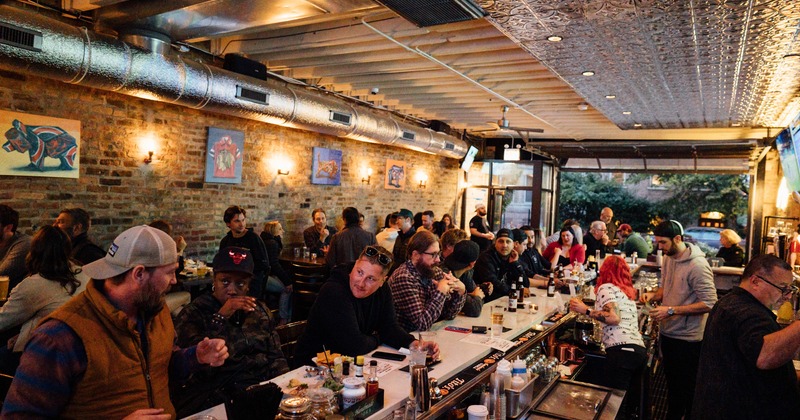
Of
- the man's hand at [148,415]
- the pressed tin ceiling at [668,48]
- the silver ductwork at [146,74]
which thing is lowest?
the man's hand at [148,415]

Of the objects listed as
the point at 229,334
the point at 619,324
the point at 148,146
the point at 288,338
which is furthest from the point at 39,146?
the point at 619,324

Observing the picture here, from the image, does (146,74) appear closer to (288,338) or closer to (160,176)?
(160,176)

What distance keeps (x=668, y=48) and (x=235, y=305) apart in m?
3.95

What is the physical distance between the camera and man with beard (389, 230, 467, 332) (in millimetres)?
3941

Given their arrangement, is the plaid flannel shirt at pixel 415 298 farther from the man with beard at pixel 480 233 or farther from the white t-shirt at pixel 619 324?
the man with beard at pixel 480 233

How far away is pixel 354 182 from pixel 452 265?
5858 mm

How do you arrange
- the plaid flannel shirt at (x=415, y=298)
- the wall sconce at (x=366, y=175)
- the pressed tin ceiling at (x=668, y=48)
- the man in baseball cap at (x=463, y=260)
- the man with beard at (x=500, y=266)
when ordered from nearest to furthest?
the pressed tin ceiling at (x=668, y=48)
the plaid flannel shirt at (x=415, y=298)
the man in baseball cap at (x=463, y=260)
the man with beard at (x=500, y=266)
the wall sconce at (x=366, y=175)

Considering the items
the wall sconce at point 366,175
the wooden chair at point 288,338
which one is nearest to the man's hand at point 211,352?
the wooden chair at point 288,338

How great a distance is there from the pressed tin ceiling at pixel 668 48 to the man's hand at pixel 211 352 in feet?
9.06

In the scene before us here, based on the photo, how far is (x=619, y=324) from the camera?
4.49 m

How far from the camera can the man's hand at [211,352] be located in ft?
7.52

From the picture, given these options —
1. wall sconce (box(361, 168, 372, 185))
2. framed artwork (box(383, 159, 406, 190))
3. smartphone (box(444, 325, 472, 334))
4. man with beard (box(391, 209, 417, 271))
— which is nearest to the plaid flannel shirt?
smartphone (box(444, 325, 472, 334))

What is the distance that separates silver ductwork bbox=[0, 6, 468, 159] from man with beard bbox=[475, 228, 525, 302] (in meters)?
2.95

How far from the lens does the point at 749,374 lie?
10.0ft
